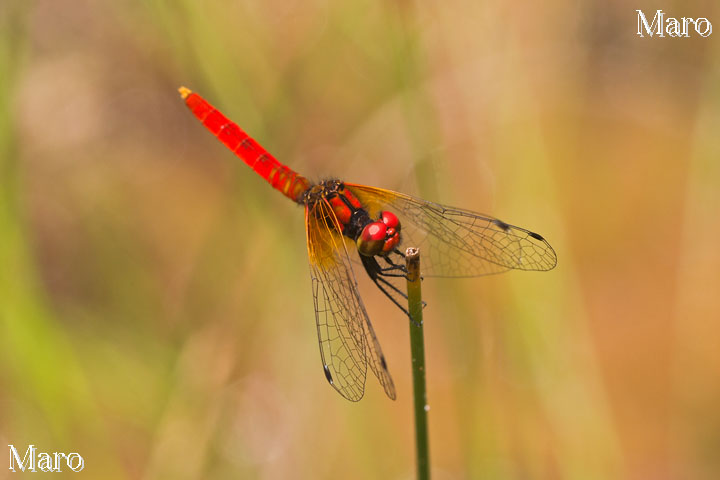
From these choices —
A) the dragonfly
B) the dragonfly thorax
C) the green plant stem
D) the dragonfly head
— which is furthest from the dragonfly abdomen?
the green plant stem

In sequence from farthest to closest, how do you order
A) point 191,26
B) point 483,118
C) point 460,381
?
point 483,118
point 191,26
point 460,381

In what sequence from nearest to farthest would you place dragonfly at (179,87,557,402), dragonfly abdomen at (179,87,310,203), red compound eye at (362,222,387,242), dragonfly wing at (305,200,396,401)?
dragonfly wing at (305,200,396,401) → dragonfly at (179,87,557,402) → red compound eye at (362,222,387,242) → dragonfly abdomen at (179,87,310,203)

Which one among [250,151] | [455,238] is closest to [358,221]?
[455,238]

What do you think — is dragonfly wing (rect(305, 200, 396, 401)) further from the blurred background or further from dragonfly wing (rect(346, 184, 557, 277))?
the blurred background

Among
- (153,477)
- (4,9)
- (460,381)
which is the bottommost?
(153,477)

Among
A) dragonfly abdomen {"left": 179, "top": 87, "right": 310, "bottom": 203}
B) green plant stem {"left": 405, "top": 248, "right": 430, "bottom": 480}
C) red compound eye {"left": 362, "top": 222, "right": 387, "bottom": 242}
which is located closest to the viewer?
green plant stem {"left": 405, "top": 248, "right": 430, "bottom": 480}

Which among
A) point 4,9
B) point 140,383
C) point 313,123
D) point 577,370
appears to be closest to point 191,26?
point 4,9

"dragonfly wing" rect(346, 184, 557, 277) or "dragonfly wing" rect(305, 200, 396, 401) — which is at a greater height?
"dragonfly wing" rect(346, 184, 557, 277)

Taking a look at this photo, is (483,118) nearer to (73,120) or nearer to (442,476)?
(442,476)

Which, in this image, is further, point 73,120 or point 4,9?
point 73,120
